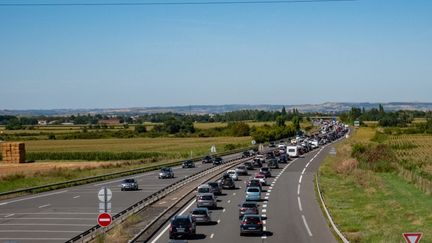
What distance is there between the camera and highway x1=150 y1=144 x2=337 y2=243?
32375 mm

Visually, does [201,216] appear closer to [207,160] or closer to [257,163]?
[257,163]

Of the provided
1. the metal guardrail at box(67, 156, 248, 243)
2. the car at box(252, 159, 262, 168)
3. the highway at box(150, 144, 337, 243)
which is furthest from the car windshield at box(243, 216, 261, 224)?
the car at box(252, 159, 262, 168)

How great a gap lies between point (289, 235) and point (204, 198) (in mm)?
12536

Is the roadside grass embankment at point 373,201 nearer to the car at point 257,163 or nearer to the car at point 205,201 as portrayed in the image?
the car at point 205,201

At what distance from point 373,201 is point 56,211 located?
23859 mm

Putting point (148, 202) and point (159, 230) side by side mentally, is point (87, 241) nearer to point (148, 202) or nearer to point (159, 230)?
point (159, 230)

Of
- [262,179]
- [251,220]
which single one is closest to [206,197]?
[251,220]

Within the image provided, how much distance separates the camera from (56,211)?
144 feet

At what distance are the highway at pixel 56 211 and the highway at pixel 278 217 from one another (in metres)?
5.39

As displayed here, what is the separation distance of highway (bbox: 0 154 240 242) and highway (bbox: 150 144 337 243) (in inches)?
212

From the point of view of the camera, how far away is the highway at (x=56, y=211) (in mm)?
34203

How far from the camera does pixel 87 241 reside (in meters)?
29.5

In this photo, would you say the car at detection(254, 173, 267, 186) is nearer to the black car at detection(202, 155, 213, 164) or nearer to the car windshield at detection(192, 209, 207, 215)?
the car windshield at detection(192, 209, 207, 215)

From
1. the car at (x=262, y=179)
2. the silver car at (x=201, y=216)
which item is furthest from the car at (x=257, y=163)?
the silver car at (x=201, y=216)
